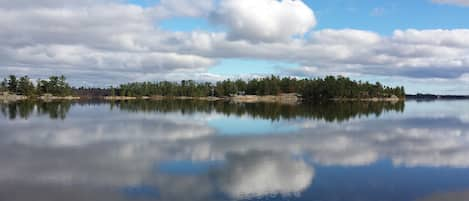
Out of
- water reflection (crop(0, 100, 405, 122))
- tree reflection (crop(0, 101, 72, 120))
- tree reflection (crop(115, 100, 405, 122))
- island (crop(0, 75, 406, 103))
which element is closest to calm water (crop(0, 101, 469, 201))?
tree reflection (crop(115, 100, 405, 122))

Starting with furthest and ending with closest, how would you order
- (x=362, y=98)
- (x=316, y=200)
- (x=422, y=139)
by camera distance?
1. (x=362, y=98)
2. (x=422, y=139)
3. (x=316, y=200)

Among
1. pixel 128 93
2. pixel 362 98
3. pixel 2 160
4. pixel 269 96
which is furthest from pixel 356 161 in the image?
pixel 128 93

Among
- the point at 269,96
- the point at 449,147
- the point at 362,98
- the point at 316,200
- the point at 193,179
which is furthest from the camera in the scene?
the point at 362,98

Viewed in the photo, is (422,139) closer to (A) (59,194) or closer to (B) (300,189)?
(B) (300,189)

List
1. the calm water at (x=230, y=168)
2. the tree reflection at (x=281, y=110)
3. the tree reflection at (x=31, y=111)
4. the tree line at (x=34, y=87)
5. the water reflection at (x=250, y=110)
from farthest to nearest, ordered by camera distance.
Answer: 1. the tree line at (x=34, y=87)
2. the tree reflection at (x=281, y=110)
3. the water reflection at (x=250, y=110)
4. the tree reflection at (x=31, y=111)
5. the calm water at (x=230, y=168)

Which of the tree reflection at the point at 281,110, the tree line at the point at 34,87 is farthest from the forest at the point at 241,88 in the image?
the tree reflection at the point at 281,110

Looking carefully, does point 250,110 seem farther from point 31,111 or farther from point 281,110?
point 31,111

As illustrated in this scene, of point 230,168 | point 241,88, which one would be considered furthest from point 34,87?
point 230,168

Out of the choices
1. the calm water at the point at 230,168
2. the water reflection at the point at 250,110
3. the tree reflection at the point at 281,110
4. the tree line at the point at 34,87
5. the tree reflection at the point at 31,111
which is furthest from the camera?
the tree line at the point at 34,87

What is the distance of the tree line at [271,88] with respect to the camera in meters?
139

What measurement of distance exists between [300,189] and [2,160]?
12760 mm

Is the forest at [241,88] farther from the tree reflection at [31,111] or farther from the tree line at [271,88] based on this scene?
the tree reflection at [31,111]

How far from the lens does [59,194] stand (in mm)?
12539

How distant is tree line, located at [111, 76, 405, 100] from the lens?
138875mm
